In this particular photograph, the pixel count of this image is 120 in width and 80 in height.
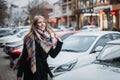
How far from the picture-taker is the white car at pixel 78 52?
984 centimetres

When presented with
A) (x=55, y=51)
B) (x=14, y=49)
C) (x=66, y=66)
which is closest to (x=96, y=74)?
(x=55, y=51)

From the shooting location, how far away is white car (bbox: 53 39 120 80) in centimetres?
563

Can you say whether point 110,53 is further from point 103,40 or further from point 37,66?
point 103,40

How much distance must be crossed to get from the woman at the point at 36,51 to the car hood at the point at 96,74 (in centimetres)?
87

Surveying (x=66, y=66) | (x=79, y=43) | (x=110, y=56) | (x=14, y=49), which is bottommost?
(x=14, y=49)

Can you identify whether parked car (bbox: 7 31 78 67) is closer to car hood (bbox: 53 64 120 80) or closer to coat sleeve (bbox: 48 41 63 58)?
coat sleeve (bbox: 48 41 63 58)

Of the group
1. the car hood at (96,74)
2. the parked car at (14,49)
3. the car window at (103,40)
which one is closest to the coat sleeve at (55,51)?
the car hood at (96,74)

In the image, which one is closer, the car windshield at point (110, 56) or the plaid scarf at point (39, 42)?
the car windshield at point (110, 56)

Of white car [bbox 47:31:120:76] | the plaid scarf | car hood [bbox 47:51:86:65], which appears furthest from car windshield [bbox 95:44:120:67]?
car hood [bbox 47:51:86:65]

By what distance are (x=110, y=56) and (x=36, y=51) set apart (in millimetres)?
1298

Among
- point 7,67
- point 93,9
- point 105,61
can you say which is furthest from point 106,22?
point 105,61

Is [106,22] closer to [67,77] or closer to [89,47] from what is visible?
[89,47]

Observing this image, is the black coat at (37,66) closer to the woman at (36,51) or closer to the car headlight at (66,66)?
the woman at (36,51)

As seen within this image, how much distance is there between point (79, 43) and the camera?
11328mm
